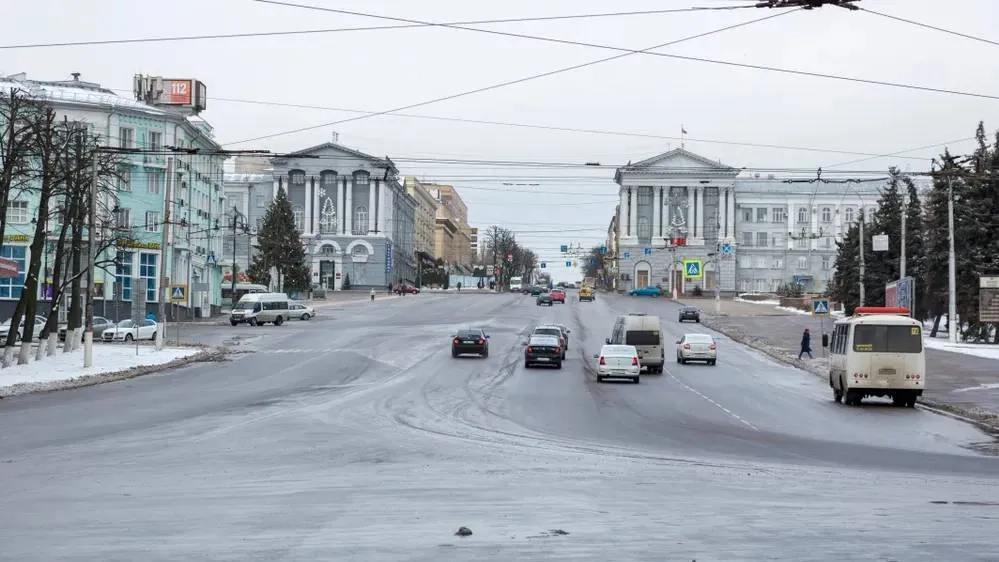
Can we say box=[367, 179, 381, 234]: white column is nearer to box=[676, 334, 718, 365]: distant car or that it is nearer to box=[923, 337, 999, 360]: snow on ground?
box=[923, 337, 999, 360]: snow on ground

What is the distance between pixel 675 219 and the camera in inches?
6393

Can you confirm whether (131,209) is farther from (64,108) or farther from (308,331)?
(308,331)

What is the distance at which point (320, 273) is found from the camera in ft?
508

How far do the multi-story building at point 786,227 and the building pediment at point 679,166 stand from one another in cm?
661

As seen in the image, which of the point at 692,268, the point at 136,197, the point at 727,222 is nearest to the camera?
the point at 136,197

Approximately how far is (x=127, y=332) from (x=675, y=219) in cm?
10460

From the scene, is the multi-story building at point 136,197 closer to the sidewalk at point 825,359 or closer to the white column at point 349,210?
the sidewalk at point 825,359

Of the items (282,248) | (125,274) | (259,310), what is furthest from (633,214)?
(125,274)

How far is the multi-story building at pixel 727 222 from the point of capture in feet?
525

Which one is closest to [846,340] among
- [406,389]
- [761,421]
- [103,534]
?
[761,421]

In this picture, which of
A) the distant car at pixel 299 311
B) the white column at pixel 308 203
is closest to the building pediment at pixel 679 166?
the white column at pixel 308 203

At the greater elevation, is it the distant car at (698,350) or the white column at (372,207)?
the white column at (372,207)

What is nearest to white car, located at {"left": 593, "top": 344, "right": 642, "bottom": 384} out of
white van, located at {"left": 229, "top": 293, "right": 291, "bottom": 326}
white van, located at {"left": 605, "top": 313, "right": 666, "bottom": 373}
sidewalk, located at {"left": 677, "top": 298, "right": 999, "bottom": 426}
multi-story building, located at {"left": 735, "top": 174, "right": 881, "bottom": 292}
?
white van, located at {"left": 605, "top": 313, "right": 666, "bottom": 373}

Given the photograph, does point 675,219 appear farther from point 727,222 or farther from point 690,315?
point 690,315
